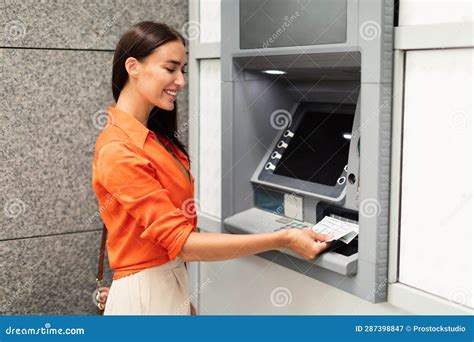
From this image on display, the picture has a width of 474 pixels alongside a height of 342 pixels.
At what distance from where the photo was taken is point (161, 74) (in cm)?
189

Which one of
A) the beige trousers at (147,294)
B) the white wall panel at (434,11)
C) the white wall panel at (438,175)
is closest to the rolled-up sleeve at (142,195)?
the beige trousers at (147,294)

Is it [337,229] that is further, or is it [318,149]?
[318,149]

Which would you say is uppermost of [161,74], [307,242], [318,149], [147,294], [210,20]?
[210,20]

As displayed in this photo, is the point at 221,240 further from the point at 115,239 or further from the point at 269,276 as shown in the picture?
the point at 269,276

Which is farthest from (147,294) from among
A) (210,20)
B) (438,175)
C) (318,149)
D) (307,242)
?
(210,20)

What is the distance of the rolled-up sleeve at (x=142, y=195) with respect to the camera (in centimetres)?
178

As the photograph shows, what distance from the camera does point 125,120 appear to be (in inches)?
75.0

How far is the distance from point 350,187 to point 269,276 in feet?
1.87

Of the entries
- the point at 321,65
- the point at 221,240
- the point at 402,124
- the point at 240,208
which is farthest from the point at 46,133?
the point at 402,124

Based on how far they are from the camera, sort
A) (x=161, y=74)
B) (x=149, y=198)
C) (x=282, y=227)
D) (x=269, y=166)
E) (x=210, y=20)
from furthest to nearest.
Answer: (x=210, y=20) < (x=269, y=166) < (x=282, y=227) < (x=161, y=74) < (x=149, y=198)

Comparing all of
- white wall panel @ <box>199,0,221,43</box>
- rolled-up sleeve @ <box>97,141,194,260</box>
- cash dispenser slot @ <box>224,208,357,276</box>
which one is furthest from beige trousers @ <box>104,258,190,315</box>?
white wall panel @ <box>199,0,221,43</box>

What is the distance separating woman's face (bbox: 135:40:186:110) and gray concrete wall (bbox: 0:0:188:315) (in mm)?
624

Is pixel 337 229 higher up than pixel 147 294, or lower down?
higher up

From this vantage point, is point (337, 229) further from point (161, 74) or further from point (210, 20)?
point (210, 20)
